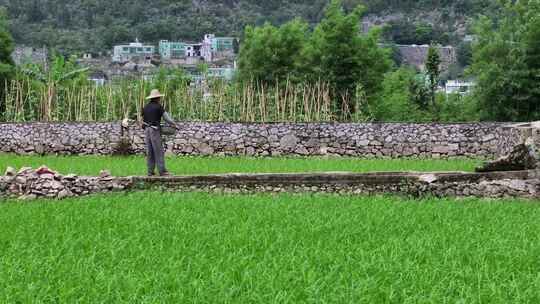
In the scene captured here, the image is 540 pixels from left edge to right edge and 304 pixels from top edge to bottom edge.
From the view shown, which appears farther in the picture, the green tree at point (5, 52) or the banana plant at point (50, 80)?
the green tree at point (5, 52)

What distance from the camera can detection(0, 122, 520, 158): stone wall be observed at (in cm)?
1755

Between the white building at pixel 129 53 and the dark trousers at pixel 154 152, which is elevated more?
the white building at pixel 129 53

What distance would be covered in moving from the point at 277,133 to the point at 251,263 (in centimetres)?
1256

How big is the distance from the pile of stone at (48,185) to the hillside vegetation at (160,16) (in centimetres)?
4799

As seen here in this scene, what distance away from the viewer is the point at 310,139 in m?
17.9

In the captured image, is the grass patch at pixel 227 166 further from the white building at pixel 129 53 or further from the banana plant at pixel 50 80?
the white building at pixel 129 53

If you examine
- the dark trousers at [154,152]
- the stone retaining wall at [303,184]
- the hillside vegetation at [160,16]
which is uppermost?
the hillside vegetation at [160,16]

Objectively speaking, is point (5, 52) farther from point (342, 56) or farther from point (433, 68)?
point (433, 68)

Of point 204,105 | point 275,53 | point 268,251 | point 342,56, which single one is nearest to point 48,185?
point 268,251

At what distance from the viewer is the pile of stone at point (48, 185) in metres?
9.77

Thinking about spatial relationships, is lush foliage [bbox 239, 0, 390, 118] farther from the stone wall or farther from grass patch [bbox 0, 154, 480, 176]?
grass patch [bbox 0, 154, 480, 176]

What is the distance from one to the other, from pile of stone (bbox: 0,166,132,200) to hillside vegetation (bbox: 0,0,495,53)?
48.0 m

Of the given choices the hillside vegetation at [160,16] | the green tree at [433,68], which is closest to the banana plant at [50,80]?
the green tree at [433,68]

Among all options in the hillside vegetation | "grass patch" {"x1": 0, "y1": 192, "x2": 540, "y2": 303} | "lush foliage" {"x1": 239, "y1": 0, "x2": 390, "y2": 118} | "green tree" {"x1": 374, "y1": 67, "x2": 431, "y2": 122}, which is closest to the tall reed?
"lush foliage" {"x1": 239, "y1": 0, "x2": 390, "y2": 118}
